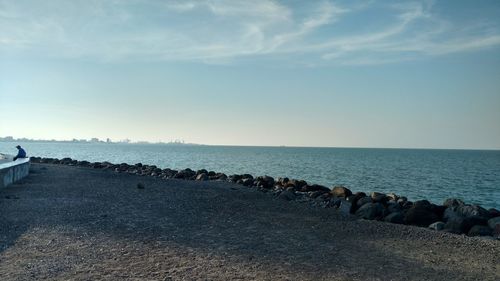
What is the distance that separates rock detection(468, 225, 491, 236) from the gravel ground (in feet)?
6.30

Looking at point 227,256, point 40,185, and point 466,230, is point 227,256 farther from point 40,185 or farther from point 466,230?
point 40,185

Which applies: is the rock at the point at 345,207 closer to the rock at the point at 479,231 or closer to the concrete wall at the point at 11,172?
the rock at the point at 479,231

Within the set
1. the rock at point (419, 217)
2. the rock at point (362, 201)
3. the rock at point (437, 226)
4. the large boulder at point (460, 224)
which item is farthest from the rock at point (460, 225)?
the rock at point (362, 201)

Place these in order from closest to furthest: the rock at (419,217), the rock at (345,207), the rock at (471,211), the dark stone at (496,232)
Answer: the dark stone at (496,232)
the rock at (419,217)
the rock at (345,207)
the rock at (471,211)

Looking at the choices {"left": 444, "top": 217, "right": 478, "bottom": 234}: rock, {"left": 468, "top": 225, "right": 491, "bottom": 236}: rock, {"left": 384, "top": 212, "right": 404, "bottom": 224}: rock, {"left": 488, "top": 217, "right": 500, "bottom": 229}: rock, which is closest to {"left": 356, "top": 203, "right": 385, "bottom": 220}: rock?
{"left": 384, "top": 212, "right": 404, "bottom": 224}: rock

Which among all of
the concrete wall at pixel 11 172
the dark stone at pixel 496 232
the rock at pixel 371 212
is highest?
the concrete wall at pixel 11 172

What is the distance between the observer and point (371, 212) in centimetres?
1427

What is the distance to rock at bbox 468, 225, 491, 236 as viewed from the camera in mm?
12466

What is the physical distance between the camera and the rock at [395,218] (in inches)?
543

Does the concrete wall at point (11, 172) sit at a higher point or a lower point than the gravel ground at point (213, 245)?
higher

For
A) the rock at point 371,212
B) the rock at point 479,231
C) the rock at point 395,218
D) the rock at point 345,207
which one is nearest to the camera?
the rock at point 479,231

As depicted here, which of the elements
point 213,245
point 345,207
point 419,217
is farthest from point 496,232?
point 213,245

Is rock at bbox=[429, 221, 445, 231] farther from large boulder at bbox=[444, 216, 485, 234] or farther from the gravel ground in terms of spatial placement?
the gravel ground

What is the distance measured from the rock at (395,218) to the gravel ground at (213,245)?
56.1 inches
